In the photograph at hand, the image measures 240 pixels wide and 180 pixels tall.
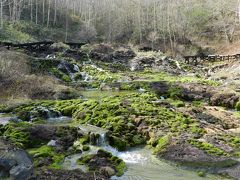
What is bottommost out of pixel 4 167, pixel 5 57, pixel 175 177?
pixel 175 177

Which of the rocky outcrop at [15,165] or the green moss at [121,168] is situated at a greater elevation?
the rocky outcrop at [15,165]

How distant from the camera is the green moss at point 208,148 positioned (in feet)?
56.7

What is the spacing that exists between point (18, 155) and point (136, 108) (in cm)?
1253

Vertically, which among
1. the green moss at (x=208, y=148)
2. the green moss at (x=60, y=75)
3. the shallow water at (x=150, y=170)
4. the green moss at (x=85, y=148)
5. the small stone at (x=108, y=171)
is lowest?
the shallow water at (x=150, y=170)

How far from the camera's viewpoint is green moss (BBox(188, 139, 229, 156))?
17273 mm

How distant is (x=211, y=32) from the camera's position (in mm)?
74438

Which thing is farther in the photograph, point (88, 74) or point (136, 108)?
point (88, 74)

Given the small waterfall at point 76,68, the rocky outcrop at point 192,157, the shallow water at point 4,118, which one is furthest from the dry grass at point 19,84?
the rocky outcrop at point 192,157

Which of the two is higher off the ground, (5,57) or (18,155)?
(5,57)

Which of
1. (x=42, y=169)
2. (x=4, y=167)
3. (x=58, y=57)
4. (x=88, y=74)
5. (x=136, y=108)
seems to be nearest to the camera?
(x=4, y=167)

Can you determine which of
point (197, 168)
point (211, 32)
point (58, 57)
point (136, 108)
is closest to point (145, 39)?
point (211, 32)

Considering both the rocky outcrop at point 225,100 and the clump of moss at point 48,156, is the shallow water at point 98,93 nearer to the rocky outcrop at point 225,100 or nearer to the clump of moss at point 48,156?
the rocky outcrop at point 225,100

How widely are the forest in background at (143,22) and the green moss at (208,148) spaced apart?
168 ft

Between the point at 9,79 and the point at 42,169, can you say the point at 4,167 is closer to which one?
the point at 42,169
